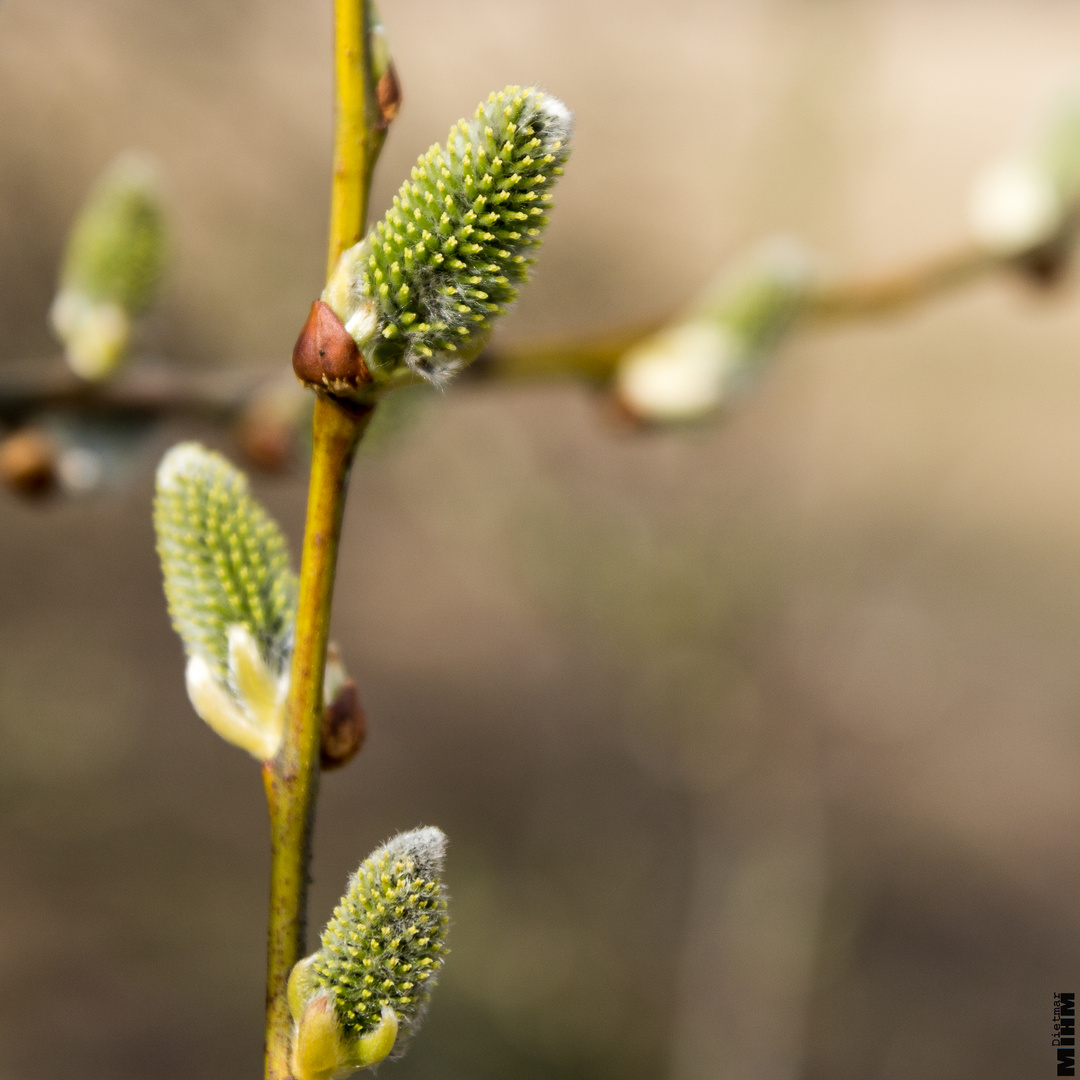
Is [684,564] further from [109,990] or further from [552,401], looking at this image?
[552,401]

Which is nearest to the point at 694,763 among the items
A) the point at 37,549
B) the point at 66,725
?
the point at 66,725

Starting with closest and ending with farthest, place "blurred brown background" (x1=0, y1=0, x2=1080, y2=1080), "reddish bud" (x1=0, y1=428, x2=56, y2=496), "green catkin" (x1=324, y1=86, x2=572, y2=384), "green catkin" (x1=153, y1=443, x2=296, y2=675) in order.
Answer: "green catkin" (x1=324, y1=86, x2=572, y2=384) < "green catkin" (x1=153, y1=443, x2=296, y2=675) < "reddish bud" (x1=0, y1=428, x2=56, y2=496) < "blurred brown background" (x1=0, y1=0, x2=1080, y2=1080)

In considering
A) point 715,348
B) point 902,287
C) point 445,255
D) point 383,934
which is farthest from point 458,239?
point 902,287

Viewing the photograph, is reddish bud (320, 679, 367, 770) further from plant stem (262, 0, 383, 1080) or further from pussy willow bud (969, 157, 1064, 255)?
pussy willow bud (969, 157, 1064, 255)

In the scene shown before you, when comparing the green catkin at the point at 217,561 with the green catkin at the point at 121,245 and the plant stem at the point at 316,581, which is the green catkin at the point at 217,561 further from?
the green catkin at the point at 121,245

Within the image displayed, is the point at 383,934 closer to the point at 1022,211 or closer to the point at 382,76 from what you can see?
Answer: the point at 382,76

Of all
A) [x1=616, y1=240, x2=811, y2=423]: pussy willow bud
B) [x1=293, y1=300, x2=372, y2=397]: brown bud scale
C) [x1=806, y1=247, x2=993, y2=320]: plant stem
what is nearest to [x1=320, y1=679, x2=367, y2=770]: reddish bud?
[x1=293, y1=300, x2=372, y2=397]: brown bud scale

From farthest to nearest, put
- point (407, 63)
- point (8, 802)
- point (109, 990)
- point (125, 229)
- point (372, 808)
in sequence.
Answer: point (372, 808) → point (407, 63) → point (109, 990) → point (8, 802) → point (125, 229)
